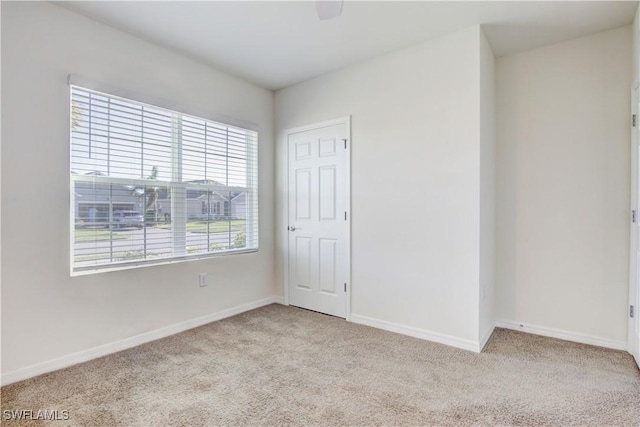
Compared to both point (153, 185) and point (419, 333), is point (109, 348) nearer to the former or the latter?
point (153, 185)

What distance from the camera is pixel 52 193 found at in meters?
2.26

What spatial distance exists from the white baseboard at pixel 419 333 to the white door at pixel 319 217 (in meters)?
0.25

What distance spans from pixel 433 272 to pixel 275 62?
2410mm

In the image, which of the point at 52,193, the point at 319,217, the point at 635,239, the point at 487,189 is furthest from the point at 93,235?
the point at 635,239

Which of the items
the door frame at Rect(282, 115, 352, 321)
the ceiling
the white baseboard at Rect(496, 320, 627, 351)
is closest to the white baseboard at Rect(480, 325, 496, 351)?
the white baseboard at Rect(496, 320, 627, 351)

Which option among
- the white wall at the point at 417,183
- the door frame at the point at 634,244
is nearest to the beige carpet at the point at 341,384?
the door frame at the point at 634,244

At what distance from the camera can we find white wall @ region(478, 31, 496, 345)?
8.57 feet

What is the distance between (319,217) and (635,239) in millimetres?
2539

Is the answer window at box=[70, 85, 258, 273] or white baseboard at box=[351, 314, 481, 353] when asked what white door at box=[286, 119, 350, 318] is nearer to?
white baseboard at box=[351, 314, 481, 353]

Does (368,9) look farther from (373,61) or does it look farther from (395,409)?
(395,409)

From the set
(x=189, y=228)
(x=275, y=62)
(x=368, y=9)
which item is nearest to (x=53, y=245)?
(x=189, y=228)

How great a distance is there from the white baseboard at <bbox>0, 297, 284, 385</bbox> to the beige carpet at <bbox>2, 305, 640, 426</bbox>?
59 mm

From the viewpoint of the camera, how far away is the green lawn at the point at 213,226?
3.12 m

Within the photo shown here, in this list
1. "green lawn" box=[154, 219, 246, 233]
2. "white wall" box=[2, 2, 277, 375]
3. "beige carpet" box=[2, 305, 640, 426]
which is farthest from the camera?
"green lawn" box=[154, 219, 246, 233]
